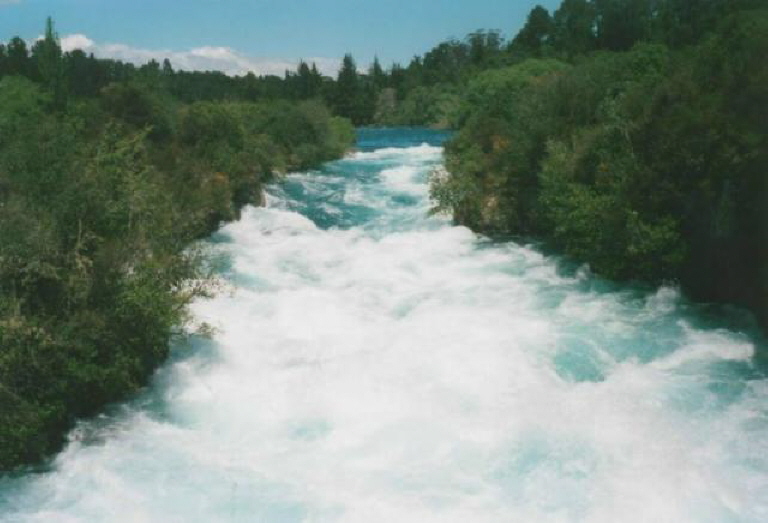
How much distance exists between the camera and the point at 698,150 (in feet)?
64.1

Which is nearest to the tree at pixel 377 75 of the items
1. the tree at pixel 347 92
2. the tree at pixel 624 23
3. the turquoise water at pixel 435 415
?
the tree at pixel 347 92

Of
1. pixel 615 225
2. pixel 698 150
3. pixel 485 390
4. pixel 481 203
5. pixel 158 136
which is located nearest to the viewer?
pixel 485 390

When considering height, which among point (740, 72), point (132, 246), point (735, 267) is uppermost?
point (740, 72)

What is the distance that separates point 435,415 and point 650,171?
10266 millimetres

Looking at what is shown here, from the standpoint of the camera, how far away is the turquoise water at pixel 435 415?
12.5 metres

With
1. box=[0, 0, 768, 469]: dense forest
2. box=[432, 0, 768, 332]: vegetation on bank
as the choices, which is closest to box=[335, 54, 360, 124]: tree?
box=[0, 0, 768, 469]: dense forest

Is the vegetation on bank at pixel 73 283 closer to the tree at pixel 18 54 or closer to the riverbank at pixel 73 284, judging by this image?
the riverbank at pixel 73 284

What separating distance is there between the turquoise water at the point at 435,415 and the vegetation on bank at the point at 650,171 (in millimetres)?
1638

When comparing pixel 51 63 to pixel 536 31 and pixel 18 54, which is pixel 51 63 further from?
pixel 536 31

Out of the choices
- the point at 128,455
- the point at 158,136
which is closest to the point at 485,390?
the point at 128,455

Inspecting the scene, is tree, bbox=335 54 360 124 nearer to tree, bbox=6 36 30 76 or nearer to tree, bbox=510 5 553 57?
tree, bbox=510 5 553 57

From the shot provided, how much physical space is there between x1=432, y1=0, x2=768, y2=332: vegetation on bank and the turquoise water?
164cm

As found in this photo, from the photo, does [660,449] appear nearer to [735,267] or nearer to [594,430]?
[594,430]

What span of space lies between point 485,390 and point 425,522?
501 cm
